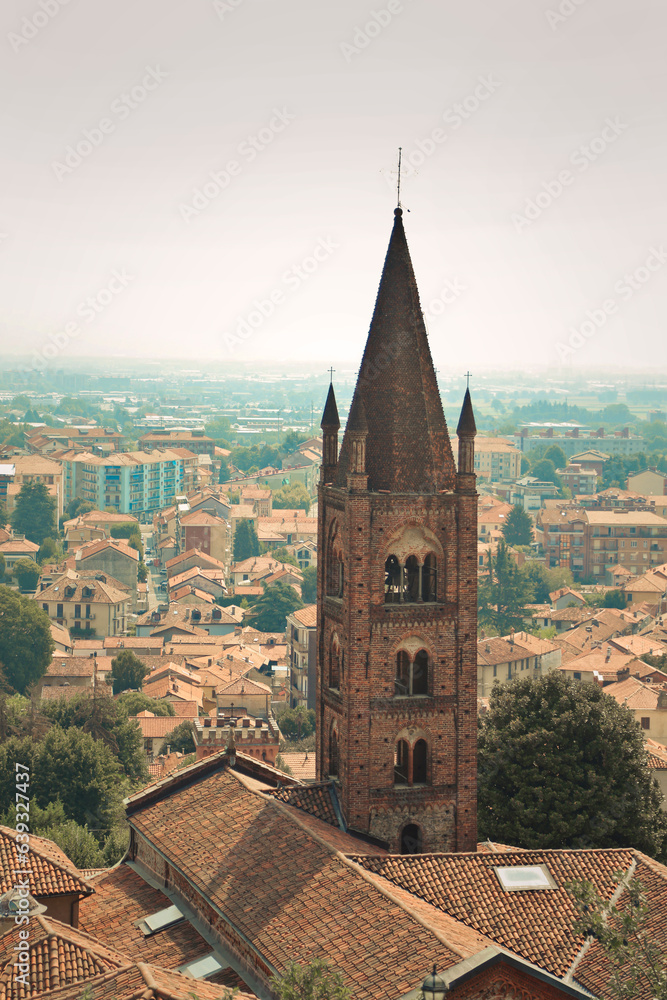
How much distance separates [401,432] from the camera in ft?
91.8

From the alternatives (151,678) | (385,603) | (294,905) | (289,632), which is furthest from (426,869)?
(289,632)

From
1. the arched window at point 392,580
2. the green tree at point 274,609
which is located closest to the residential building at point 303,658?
the green tree at point 274,609

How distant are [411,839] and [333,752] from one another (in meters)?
2.76

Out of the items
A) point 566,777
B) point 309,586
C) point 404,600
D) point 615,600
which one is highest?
point 404,600

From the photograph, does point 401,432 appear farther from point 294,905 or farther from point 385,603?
point 294,905

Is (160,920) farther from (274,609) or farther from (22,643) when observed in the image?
A: (274,609)

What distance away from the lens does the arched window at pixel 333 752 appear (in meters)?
28.9

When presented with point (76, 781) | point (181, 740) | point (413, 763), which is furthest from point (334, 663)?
point (181, 740)

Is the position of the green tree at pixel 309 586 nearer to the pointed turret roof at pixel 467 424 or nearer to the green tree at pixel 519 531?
the green tree at pixel 519 531

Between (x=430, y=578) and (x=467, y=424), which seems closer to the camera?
(x=430, y=578)

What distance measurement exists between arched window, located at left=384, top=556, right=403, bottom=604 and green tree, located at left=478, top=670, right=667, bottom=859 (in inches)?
341

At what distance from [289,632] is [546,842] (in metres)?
50.7

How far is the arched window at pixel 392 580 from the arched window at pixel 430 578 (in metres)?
0.60

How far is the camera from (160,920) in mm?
24812
